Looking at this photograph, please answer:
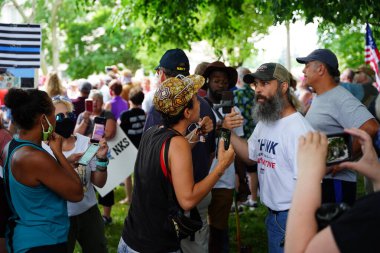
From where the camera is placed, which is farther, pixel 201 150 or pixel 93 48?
pixel 93 48

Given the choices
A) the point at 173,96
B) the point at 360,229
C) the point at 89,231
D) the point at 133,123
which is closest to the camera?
the point at 360,229

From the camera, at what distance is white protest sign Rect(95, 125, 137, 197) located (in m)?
8.42

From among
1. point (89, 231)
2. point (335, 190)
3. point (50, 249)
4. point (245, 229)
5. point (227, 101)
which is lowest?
point (245, 229)

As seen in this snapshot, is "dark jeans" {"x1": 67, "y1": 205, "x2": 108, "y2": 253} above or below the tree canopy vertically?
below

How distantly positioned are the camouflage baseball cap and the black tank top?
0.46ft

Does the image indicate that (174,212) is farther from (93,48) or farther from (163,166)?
(93,48)

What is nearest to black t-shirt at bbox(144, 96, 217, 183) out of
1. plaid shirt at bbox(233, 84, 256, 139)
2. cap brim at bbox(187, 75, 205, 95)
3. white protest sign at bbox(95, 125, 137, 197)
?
cap brim at bbox(187, 75, 205, 95)

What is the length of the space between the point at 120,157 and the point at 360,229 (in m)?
6.75

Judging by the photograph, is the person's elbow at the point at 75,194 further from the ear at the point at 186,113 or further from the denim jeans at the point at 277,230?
the denim jeans at the point at 277,230

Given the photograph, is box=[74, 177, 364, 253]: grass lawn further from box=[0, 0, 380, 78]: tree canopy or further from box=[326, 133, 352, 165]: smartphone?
box=[326, 133, 352, 165]: smartphone

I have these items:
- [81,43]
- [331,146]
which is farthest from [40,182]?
[81,43]

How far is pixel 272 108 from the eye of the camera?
4.25 m

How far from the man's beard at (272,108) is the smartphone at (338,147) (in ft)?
5.39

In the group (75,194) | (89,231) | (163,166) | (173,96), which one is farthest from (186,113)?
(89,231)
